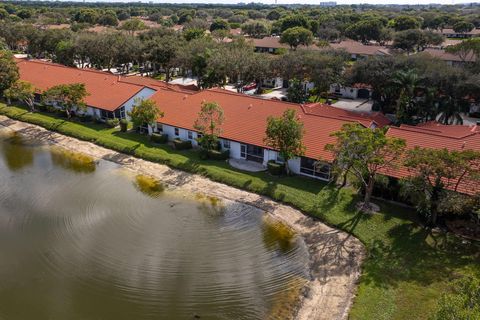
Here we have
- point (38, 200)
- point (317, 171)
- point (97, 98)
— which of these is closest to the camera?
point (38, 200)

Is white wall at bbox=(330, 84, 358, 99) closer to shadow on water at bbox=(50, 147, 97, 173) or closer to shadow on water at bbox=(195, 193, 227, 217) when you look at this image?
shadow on water at bbox=(195, 193, 227, 217)

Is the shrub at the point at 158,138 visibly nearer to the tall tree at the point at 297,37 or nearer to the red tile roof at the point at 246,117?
the red tile roof at the point at 246,117

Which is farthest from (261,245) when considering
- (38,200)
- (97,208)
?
(38,200)

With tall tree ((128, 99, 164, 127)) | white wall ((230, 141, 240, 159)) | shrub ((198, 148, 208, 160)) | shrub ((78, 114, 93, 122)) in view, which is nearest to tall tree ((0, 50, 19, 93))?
shrub ((78, 114, 93, 122))

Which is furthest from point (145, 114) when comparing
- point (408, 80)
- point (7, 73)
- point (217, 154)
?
point (408, 80)

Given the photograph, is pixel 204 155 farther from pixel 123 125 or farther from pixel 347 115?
pixel 347 115

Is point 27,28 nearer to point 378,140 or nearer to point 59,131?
point 59,131

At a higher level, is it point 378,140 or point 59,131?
point 378,140
